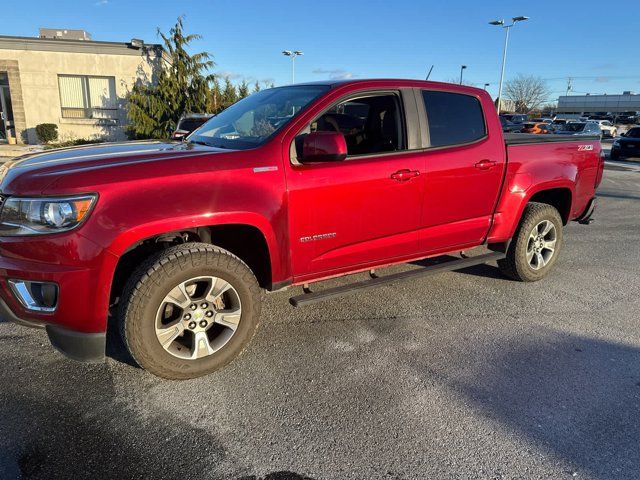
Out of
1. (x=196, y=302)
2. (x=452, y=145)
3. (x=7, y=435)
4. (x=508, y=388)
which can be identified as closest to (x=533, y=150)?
(x=452, y=145)

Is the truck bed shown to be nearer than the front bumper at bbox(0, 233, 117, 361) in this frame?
No

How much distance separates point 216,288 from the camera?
3031 mm

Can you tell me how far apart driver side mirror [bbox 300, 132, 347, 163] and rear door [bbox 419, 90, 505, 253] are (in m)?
0.99

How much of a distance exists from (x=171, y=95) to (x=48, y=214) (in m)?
18.3

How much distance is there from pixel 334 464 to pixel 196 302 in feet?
4.28

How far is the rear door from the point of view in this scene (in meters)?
3.86

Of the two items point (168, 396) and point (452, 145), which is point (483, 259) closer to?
point (452, 145)

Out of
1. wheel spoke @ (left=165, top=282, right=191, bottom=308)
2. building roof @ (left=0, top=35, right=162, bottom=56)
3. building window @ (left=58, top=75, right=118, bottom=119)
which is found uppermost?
building roof @ (left=0, top=35, right=162, bottom=56)

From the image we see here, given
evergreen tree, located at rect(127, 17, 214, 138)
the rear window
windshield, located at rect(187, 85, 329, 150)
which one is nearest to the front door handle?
the rear window

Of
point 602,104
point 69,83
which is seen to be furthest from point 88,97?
point 602,104

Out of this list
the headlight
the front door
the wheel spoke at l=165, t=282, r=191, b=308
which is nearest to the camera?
the headlight

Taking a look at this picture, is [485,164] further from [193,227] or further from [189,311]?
[189,311]

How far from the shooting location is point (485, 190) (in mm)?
4191

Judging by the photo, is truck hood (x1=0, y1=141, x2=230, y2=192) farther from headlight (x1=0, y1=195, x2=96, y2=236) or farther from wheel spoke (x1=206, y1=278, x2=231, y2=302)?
wheel spoke (x1=206, y1=278, x2=231, y2=302)
